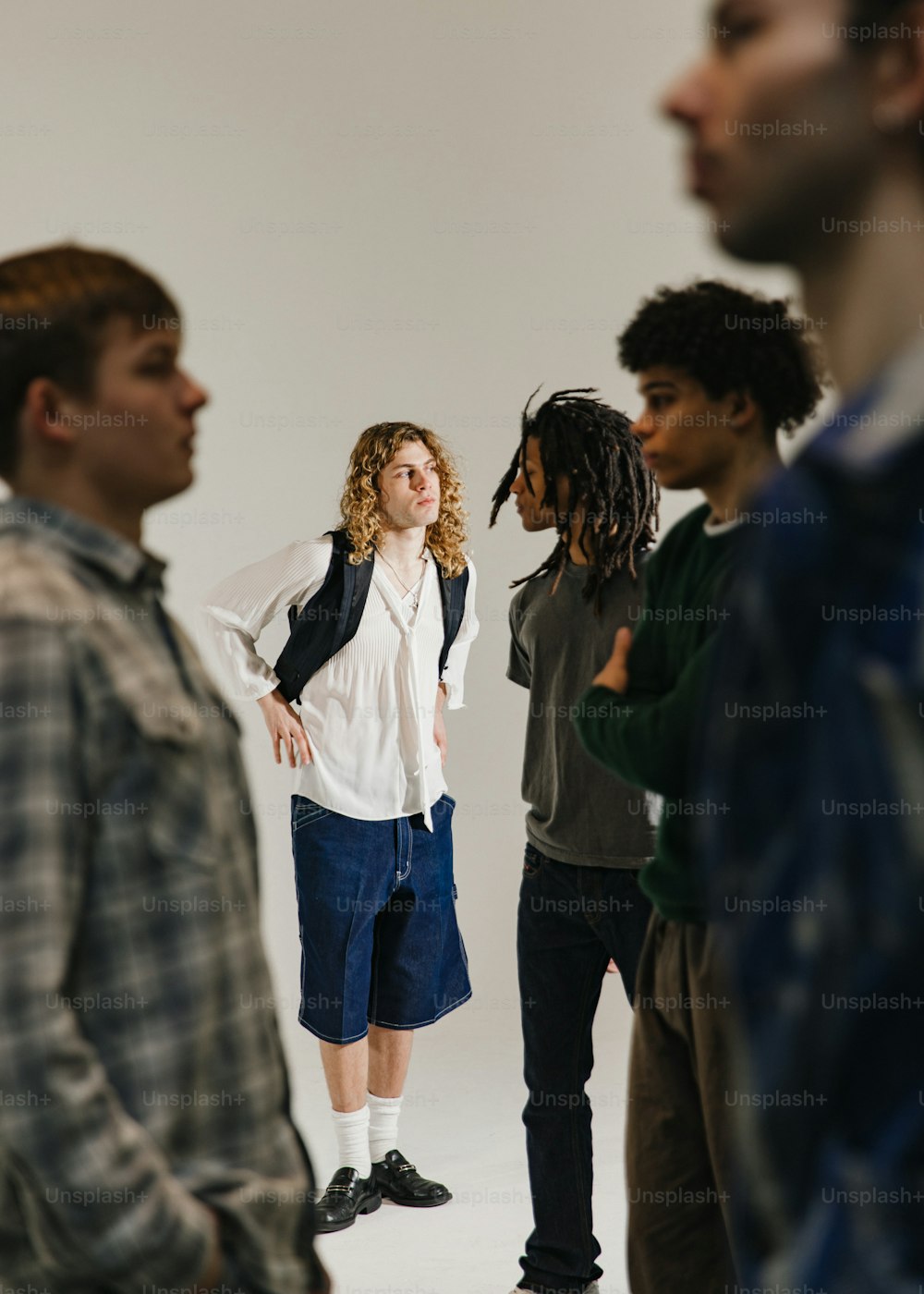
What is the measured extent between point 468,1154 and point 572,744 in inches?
66.3

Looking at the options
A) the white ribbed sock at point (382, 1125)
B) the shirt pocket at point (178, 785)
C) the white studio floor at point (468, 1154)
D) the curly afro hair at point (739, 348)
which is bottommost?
the white studio floor at point (468, 1154)

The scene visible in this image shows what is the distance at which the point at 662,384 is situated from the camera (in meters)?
1.91

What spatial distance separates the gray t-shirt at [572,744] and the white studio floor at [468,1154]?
1010 millimetres

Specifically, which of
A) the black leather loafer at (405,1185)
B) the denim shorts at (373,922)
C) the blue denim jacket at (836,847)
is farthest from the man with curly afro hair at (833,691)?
the black leather loafer at (405,1185)

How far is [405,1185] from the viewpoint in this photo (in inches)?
136

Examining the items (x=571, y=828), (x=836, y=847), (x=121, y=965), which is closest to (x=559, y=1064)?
(x=571, y=828)

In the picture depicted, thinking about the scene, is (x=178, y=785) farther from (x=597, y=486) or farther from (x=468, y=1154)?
(x=468, y=1154)

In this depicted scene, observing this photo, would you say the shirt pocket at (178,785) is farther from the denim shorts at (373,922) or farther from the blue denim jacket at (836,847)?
the denim shorts at (373,922)

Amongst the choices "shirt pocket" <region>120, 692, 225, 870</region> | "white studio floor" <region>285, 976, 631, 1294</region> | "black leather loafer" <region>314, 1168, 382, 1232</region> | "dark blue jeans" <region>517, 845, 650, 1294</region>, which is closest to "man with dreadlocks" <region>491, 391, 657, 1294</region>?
"dark blue jeans" <region>517, 845, 650, 1294</region>

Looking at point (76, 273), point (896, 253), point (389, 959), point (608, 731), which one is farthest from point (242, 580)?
point (896, 253)

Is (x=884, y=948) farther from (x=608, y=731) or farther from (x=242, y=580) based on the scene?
(x=242, y=580)

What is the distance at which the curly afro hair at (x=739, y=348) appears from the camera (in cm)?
187

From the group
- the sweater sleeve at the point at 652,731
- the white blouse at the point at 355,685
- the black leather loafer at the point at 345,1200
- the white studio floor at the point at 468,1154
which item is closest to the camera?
the sweater sleeve at the point at 652,731

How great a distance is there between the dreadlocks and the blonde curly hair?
0.74 m
